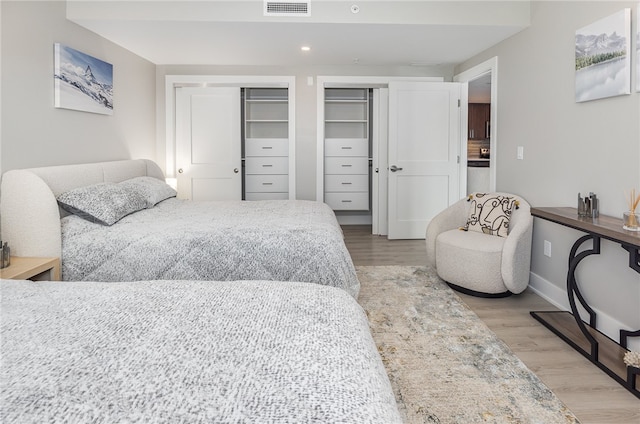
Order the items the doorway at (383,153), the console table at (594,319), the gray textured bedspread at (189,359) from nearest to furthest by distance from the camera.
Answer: the gray textured bedspread at (189,359) → the console table at (594,319) → the doorway at (383,153)

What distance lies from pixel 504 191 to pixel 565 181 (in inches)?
39.9

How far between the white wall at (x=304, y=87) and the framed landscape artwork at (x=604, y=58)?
8.80 feet

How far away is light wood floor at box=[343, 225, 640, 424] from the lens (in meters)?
1.79

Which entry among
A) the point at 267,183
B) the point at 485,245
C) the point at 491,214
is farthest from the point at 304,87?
the point at 485,245

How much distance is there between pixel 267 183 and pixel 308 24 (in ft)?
9.73

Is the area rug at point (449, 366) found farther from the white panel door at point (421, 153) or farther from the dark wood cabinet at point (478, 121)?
the dark wood cabinet at point (478, 121)

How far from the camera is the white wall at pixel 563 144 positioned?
2.44 metres

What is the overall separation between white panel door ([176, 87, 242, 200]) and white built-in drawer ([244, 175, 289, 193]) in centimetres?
69

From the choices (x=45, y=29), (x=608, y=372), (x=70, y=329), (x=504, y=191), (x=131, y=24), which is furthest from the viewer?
(x=504, y=191)

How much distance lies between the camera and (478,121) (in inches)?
327

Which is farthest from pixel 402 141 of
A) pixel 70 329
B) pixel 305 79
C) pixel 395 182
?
pixel 70 329

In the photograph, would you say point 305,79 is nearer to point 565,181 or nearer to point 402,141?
point 402,141

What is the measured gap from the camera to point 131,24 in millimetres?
3494

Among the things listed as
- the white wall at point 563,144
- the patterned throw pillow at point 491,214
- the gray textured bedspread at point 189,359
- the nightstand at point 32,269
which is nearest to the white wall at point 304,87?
the white wall at point 563,144
